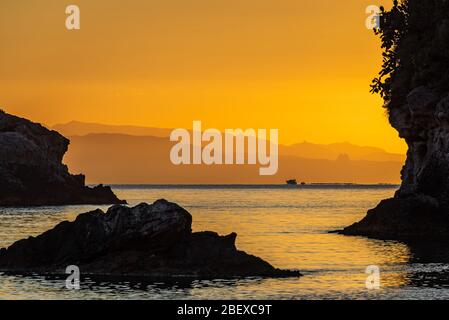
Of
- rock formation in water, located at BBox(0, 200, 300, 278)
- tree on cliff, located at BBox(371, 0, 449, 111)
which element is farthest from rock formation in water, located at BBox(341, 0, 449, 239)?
rock formation in water, located at BBox(0, 200, 300, 278)

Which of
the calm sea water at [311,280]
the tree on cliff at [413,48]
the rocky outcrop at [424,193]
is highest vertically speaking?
the tree on cliff at [413,48]

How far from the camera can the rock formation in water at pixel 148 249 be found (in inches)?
2082

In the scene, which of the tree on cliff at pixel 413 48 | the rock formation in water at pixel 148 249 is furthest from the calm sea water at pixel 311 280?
the tree on cliff at pixel 413 48

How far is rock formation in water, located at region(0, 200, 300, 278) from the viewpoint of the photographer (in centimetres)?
5288

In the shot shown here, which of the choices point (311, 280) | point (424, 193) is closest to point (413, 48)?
point (424, 193)

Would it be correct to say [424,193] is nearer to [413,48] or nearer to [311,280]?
[413,48]

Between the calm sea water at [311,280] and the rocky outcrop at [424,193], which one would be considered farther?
the rocky outcrop at [424,193]

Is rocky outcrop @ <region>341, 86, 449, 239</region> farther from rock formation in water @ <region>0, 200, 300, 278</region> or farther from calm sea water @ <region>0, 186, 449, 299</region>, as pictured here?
rock formation in water @ <region>0, 200, 300, 278</region>

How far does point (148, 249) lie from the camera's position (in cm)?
5397

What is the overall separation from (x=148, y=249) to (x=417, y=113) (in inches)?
1813

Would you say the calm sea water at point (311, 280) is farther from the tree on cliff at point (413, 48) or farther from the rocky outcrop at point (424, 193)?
the tree on cliff at point (413, 48)
